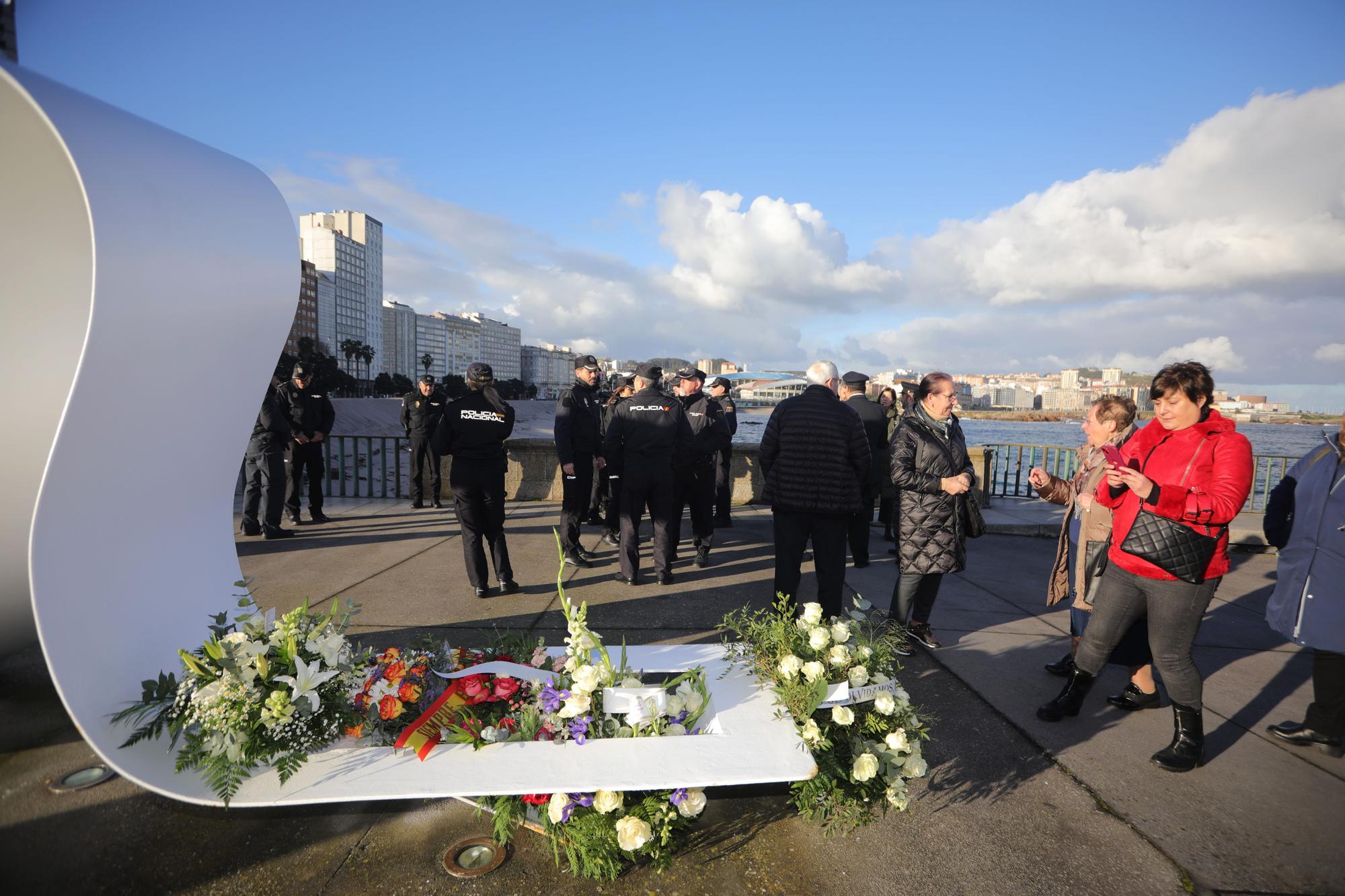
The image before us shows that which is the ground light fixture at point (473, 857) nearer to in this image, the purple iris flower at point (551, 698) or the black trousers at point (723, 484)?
the purple iris flower at point (551, 698)

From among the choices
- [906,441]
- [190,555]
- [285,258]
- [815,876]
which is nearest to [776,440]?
[906,441]

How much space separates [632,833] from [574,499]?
182 inches

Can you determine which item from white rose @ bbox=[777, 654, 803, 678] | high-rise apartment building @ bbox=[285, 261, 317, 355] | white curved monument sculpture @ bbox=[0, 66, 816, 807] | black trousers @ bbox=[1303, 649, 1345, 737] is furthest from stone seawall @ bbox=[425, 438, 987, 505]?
high-rise apartment building @ bbox=[285, 261, 317, 355]

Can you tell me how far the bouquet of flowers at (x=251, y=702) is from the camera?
2.26m

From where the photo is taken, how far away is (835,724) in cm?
252

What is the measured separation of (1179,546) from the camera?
119 inches

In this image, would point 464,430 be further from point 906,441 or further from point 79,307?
point 906,441

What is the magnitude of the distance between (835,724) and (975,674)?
2144 millimetres

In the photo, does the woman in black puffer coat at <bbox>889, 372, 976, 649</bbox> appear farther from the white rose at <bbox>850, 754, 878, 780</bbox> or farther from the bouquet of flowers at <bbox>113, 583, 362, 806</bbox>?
the bouquet of flowers at <bbox>113, 583, 362, 806</bbox>

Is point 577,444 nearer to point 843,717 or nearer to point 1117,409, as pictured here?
point 1117,409

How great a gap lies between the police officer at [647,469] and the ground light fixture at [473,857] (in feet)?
11.4

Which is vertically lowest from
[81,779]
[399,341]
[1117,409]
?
[81,779]

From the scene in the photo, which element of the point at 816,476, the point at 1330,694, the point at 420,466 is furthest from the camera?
the point at 420,466

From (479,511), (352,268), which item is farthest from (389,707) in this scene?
(352,268)
